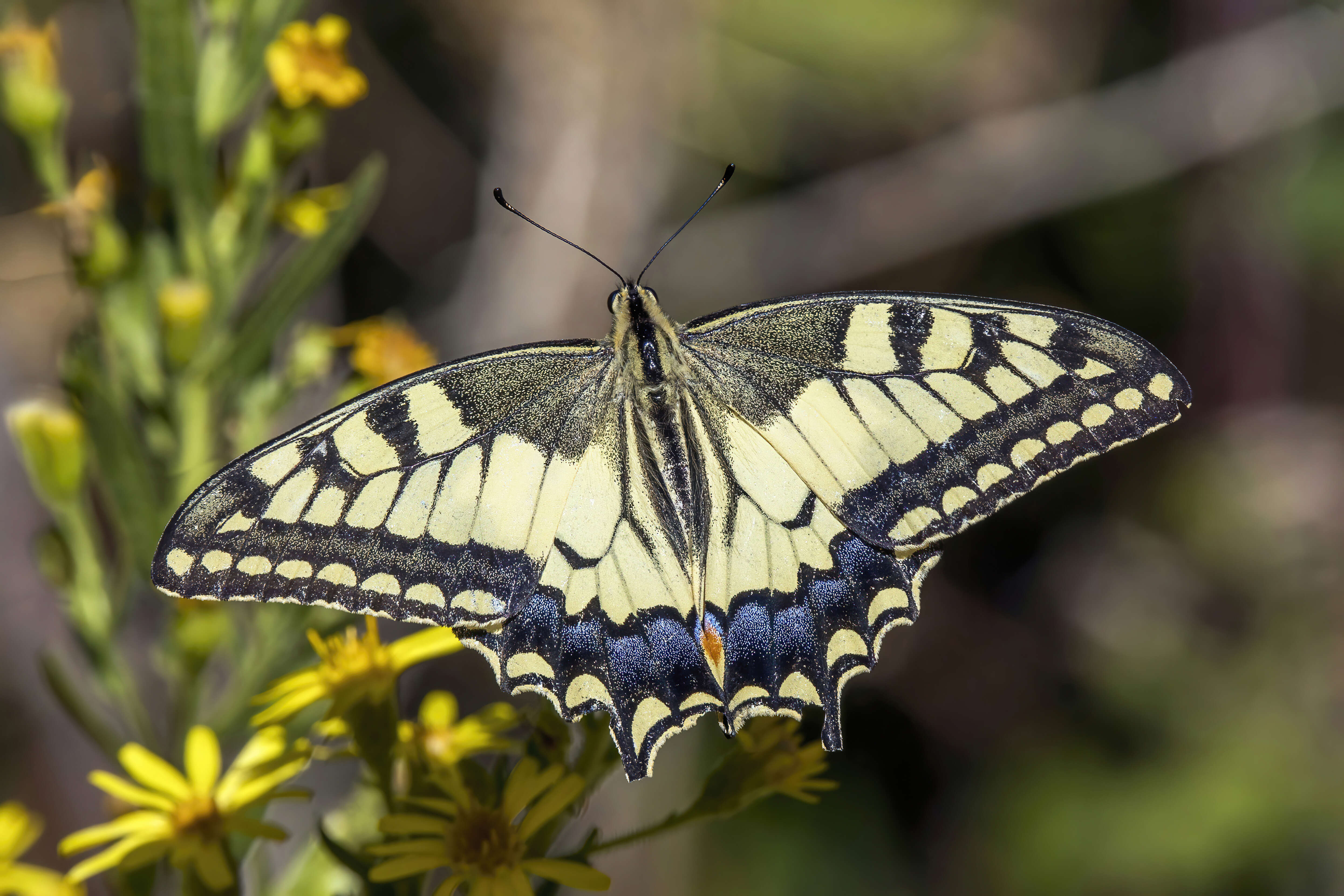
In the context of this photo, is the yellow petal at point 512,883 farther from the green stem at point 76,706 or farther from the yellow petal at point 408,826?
the green stem at point 76,706

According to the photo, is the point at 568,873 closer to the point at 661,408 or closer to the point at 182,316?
the point at 661,408

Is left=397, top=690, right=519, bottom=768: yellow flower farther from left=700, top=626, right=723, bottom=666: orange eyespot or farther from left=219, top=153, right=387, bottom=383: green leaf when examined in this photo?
left=219, top=153, right=387, bottom=383: green leaf

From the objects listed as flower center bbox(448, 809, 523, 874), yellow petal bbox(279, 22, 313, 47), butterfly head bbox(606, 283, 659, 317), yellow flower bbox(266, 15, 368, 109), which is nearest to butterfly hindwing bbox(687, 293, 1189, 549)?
butterfly head bbox(606, 283, 659, 317)

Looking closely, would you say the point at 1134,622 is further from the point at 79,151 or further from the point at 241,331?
the point at 79,151

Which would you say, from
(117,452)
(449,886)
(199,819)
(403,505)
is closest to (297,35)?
(117,452)

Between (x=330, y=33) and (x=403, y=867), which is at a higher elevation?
(x=330, y=33)

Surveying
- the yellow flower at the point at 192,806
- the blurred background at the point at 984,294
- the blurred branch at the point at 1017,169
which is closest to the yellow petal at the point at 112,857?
the yellow flower at the point at 192,806
